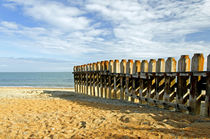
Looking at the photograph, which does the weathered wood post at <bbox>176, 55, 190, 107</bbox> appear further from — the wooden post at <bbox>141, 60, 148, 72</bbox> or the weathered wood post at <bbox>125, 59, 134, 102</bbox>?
the weathered wood post at <bbox>125, 59, 134, 102</bbox>

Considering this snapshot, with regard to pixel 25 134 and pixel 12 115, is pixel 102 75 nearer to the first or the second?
pixel 12 115

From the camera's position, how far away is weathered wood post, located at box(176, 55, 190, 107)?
5.30m

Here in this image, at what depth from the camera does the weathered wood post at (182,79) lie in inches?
209

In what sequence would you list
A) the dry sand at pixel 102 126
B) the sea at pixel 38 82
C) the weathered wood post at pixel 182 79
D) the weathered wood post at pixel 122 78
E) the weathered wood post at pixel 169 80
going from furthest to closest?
the sea at pixel 38 82 → the weathered wood post at pixel 122 78 → the weathered wood post at pixel 169 80 → the weathered wood post at pixel 182 79 → the dry sand at pixel 102 126

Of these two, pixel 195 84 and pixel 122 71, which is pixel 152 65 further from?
pixel 122 71

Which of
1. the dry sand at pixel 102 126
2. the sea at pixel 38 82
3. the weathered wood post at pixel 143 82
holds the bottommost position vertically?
the sea at pixel 38 82

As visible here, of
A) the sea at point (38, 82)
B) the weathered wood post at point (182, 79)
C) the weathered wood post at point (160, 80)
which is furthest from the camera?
the sea at point (38, 82)

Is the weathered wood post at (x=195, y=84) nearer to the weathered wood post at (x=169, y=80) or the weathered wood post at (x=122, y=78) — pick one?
the weathered wood post at (x=169, y=80)

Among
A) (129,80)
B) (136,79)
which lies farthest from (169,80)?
(129,80)

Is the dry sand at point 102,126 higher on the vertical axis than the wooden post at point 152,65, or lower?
lower

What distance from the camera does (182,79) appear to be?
536 cm

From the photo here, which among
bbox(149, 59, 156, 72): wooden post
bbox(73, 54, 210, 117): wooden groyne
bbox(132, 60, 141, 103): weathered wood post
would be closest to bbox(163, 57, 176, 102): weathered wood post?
bbox(73, 54, 210, 117): wooden groyne

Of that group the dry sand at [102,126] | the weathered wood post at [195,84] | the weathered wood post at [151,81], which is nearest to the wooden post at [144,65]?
the weathered wood post at [151,81]

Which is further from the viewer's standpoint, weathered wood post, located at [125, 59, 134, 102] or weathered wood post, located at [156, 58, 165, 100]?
weathered wood post, located at [125, 59, 134, 102]
